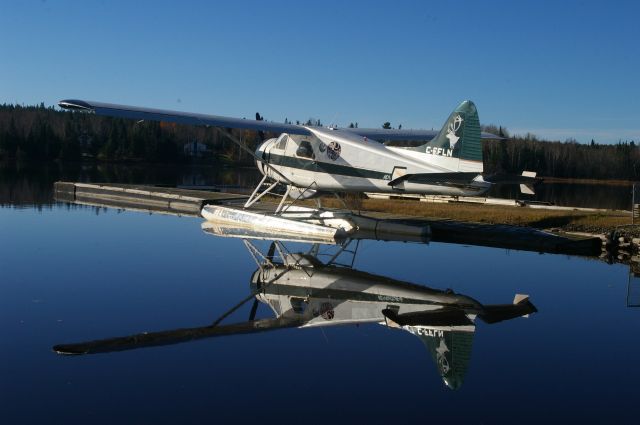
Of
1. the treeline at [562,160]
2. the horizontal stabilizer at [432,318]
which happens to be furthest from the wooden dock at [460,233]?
the treeline at [562,160]

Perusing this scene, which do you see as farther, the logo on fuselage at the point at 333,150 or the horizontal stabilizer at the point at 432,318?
the logo on fuselage at the point at 333,150

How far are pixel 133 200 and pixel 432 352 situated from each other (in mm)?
20868

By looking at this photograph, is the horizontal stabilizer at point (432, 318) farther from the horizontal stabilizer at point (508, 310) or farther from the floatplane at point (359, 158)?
the floatplane at point (359, 158)

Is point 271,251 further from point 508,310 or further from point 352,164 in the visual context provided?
point 508,310

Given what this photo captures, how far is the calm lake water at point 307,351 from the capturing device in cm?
528

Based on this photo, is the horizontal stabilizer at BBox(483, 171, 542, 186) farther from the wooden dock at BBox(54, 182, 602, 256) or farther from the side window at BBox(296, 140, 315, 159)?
the side window at BBox(296, 140, 315, 159)

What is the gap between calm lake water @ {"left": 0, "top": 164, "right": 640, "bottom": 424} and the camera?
5.28 metres

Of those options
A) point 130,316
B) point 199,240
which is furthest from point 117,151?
point 130,316

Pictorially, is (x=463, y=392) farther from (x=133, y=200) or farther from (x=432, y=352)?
(x=133, y=200)

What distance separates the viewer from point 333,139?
1552cm

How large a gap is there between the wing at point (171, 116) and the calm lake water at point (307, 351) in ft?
10.9

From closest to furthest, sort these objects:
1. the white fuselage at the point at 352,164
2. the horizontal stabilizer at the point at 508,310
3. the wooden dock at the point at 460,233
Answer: the horizontal stabilizer at the point at 508,310
the white fuselage at the point at 352,164
the wooden dock at the point at 460,233

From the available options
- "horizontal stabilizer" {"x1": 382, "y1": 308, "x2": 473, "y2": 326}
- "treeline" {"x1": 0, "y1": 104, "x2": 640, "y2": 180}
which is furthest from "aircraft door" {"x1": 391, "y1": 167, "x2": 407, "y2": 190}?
"treeline" {"x1": 0, "y1": 104, "x2": 640, "y2": 180}

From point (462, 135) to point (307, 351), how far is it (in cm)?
777
